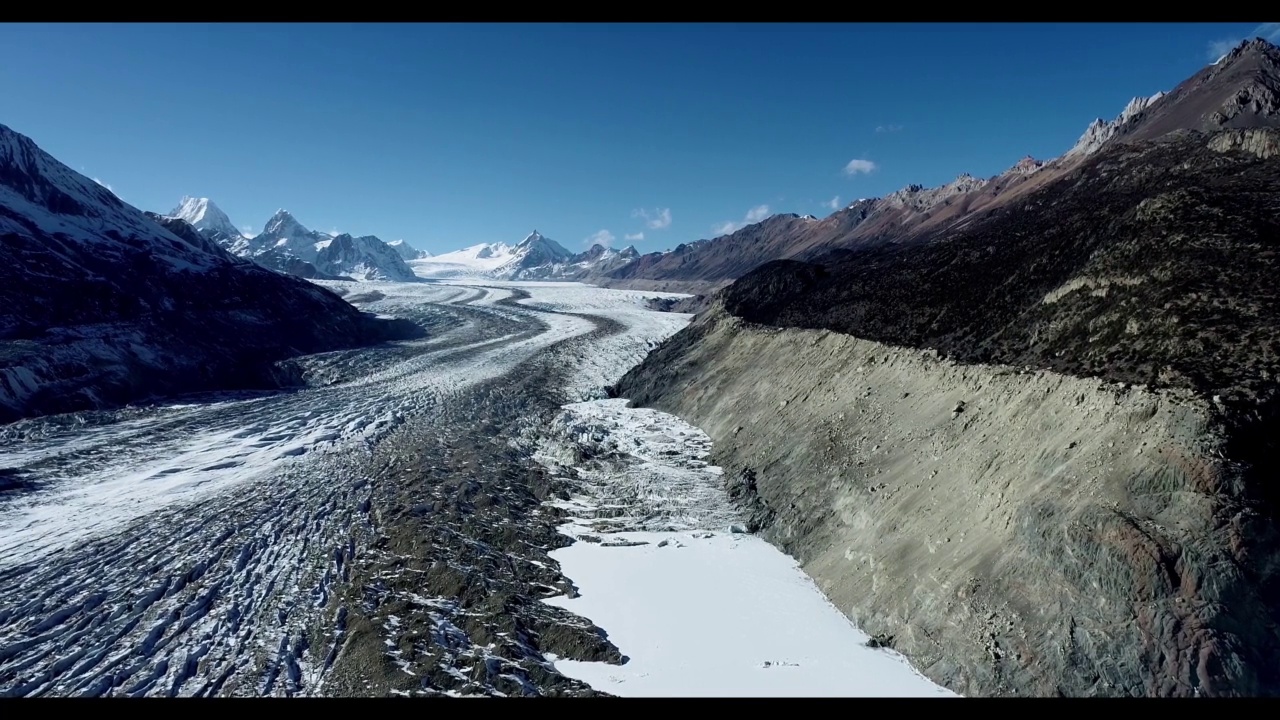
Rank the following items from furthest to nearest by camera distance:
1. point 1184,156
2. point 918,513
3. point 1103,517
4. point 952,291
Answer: point 1184,156 → point 952,291 → point 918,513 → point 1103,517

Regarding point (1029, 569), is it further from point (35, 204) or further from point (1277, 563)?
point (35, 204)

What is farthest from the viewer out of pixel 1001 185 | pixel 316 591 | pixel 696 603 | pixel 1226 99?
pixel 1001 185

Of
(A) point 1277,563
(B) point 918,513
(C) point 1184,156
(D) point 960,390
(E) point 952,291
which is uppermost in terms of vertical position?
(C) point 1184,156

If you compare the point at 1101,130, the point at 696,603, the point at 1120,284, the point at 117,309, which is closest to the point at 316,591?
the point at 696,603

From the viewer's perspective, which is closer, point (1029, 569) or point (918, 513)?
point (1029, 569)

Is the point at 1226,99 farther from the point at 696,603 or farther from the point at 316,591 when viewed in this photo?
the point at 316,591

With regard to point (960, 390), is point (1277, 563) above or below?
below

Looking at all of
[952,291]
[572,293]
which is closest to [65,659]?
[952,291]
